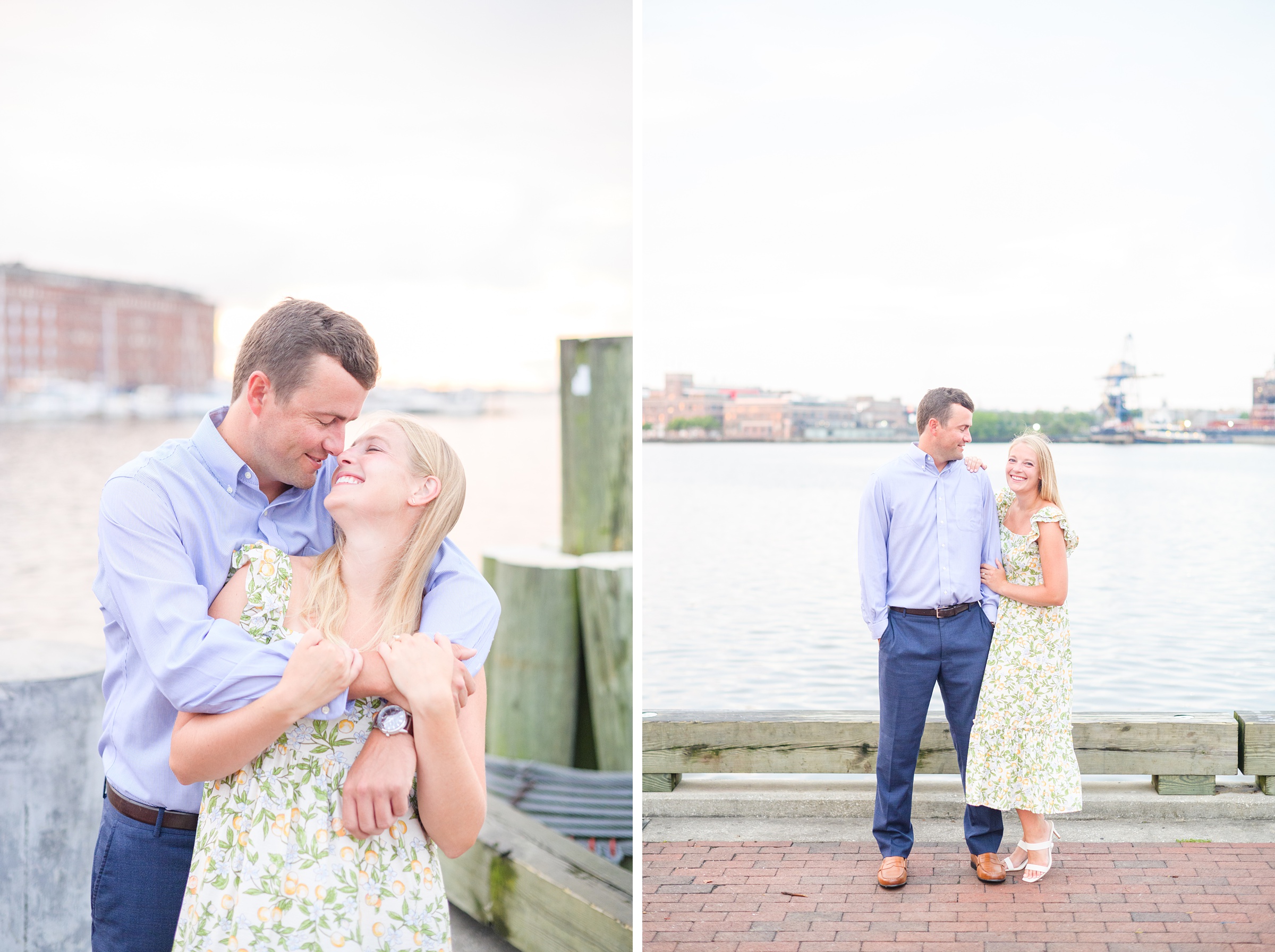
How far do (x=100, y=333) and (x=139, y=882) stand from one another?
5199 mm

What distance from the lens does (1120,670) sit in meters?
3.19

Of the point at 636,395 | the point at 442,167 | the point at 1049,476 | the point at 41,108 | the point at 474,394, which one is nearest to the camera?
the point at 636,395

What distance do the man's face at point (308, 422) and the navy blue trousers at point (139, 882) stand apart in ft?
1.90

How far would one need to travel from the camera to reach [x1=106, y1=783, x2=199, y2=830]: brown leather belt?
151 centimetres

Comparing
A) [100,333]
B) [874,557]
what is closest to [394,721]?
[874,557]

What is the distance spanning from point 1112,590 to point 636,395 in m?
1.88

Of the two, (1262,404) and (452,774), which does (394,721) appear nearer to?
(452,774)

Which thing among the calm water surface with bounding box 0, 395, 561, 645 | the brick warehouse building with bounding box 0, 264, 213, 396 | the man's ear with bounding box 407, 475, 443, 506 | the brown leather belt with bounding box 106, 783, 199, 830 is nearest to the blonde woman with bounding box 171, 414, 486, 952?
the man's ear with bounding box 407, 475, 443, 506

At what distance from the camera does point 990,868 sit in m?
2.71

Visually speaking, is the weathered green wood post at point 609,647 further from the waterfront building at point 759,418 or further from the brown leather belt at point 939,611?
the brown leather belt at point 939,611

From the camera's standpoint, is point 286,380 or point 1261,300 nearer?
point 286,380

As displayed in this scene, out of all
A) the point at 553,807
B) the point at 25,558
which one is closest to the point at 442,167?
the point at 25,558

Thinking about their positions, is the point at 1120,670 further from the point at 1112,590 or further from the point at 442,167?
the point at 442,167

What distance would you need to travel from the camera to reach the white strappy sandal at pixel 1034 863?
2.68 m
